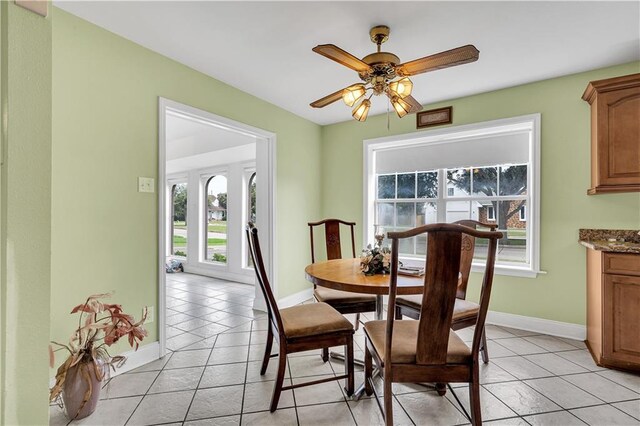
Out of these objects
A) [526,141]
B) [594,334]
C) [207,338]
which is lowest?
[207,338]

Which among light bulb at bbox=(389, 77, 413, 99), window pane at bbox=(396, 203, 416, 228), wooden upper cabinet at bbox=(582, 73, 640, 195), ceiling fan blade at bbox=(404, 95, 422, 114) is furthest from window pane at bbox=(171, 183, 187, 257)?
wooden upper cabinet at bbox=(582, 73, 640, 195)

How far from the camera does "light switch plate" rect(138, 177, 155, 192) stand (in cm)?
243

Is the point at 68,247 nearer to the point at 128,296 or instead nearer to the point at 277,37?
the point at 128,296

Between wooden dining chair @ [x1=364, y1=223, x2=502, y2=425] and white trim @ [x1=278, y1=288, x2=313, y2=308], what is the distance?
8.04 ft

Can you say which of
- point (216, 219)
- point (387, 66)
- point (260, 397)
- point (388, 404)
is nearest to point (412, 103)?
point (387, 66)

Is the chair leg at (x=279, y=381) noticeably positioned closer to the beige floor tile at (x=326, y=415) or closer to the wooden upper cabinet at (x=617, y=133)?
the beige floor tile at (x=326, y=415)

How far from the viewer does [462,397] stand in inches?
78.2

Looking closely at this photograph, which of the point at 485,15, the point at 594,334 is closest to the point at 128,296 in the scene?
the point at 485,15

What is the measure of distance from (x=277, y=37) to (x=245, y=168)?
10.8ft

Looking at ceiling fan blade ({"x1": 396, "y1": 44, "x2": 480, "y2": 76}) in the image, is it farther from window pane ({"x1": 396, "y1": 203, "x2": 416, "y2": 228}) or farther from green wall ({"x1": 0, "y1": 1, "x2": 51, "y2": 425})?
window pane ({"x1": 396, "y1": 203, "x2": 416, "y2": 228})

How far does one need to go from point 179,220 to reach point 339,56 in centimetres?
593

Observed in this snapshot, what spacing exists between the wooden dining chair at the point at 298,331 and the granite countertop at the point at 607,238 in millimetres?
2084

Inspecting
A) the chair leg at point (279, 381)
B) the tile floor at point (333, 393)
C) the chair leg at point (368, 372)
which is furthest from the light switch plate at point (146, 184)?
the chair leg at point (368, 372)

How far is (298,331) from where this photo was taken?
6.07 feet
